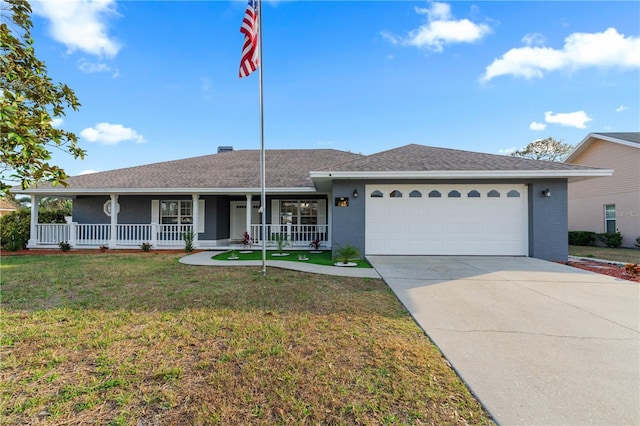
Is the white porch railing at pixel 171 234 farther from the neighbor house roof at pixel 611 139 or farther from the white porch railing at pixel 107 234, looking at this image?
the neighbor house roof at pixel 611 139

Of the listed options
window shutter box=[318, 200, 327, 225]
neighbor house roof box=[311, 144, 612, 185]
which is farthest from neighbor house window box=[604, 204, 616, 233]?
window shutter box=[318, 200, 327, 225]

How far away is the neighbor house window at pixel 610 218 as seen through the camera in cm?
1469

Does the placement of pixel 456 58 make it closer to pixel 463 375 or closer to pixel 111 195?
pixel 463 375

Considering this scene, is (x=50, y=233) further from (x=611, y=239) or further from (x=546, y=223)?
(x=611, y=239)

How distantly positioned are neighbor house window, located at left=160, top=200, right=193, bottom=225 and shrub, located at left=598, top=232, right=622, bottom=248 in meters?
21.3

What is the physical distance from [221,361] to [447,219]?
8727mm

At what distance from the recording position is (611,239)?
46.5ft

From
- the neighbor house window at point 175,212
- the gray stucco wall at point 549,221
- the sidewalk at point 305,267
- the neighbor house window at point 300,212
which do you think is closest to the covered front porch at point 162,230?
the neighbor house window at point 175,212

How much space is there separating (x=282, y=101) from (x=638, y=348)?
14157 millimetres

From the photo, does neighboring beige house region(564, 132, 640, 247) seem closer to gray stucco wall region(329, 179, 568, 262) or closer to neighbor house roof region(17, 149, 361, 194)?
gray stucco wall region(329, 179, 568, 262)

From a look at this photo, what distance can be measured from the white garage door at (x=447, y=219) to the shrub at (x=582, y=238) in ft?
33.2

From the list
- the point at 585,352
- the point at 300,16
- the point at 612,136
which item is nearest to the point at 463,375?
the point at 585,352

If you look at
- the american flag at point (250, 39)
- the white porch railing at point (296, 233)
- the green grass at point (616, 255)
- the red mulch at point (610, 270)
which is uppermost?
the american flag at point (250, 39)

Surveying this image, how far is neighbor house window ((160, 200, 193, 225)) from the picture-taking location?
13156mm
